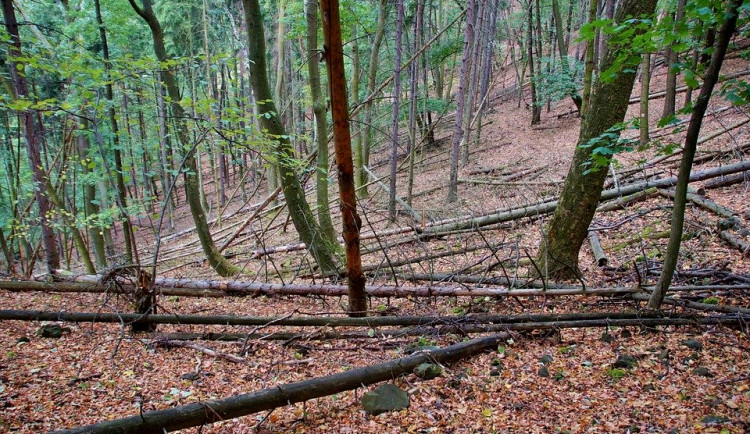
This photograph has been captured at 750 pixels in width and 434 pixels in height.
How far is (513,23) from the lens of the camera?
2341 centimetres

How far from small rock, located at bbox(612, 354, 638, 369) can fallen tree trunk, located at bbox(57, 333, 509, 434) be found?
3.92 feet

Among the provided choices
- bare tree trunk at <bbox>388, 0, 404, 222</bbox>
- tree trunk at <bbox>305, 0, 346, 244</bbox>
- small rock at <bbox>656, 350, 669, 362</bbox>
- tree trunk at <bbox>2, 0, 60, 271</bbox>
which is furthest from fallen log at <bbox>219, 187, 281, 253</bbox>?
small rock at <bbox>656, 350, 669, 362</bbox>

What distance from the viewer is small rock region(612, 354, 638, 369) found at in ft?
11.2

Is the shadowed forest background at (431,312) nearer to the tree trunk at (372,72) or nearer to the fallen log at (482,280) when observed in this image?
the fallen log at (482,280)

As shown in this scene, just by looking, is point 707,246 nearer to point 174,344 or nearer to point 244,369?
point 244,369

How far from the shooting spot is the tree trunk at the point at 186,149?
6641 millimetres

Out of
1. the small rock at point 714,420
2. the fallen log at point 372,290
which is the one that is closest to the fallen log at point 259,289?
the fallen log at point 372,290

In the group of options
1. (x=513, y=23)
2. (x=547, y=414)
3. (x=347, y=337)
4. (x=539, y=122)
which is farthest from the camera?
(x=513, y=23)

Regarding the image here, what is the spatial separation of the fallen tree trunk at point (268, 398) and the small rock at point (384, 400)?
0.34ft

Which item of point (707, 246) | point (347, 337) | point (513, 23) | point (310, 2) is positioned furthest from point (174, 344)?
point (513, 23)

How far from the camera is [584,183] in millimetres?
4922

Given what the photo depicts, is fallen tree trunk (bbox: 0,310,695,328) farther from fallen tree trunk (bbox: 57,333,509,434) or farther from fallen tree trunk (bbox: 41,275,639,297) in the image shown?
fallen tree trunk (bbox: 57,333,509,434)

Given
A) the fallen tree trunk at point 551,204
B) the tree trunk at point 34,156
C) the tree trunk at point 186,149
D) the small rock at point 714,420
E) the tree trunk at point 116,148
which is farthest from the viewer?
the fallen tree trunk at point 551,204

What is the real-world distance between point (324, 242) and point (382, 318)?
3184mm
